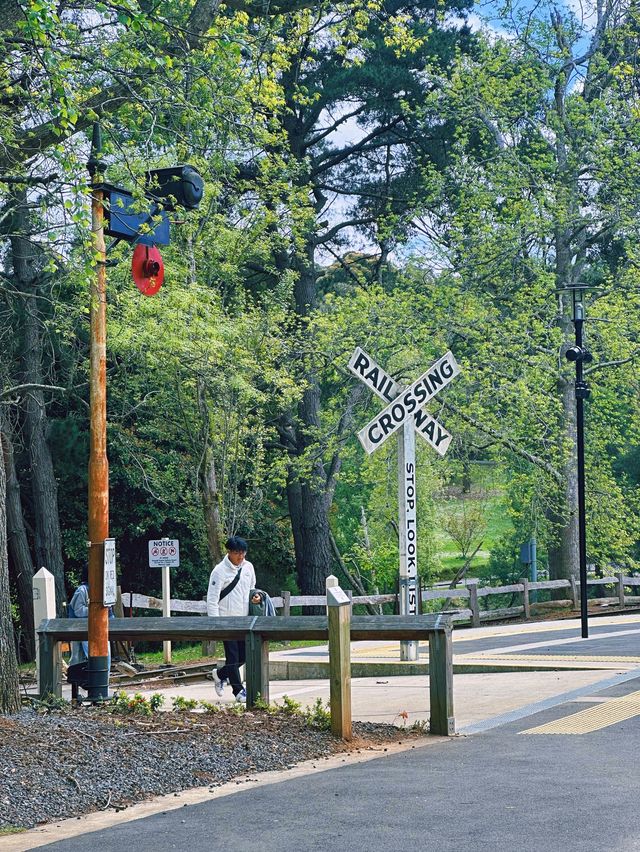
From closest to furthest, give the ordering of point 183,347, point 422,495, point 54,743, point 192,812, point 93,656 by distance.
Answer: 1. point 192,812
2. point 54,743
3. point 93,656
4. point 183,347
5. point 422,495

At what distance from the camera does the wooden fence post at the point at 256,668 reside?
10281mm

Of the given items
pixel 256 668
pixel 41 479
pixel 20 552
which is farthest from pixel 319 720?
pixel 20 552

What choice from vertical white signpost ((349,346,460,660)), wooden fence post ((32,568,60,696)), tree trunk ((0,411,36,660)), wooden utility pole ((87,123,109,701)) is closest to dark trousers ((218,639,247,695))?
wooden fence post ((32,568,60,696))

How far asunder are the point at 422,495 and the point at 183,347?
1793 cm

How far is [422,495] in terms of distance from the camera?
41.0 metres

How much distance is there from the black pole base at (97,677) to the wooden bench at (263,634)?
287 mm

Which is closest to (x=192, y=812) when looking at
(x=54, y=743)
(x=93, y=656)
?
(x=54, y=743)

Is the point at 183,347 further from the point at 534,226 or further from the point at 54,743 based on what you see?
the point at 54,743

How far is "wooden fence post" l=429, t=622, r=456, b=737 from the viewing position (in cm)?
984

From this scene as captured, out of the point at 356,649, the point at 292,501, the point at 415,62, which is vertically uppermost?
the point at 415,62

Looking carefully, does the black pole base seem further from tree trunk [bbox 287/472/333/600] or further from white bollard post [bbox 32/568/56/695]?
tree trunk [bbox 287/472/333/600]

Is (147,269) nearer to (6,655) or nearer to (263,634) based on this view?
(263,634)

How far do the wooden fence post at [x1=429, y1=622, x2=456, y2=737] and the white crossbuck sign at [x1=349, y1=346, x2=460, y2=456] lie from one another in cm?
523

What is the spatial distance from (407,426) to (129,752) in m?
8.34
